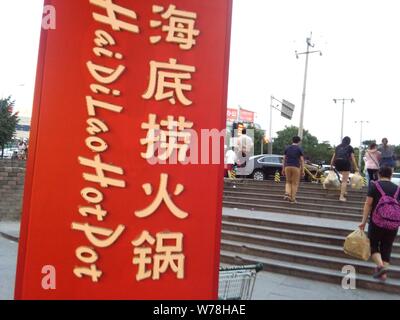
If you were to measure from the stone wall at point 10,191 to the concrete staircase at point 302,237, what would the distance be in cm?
532

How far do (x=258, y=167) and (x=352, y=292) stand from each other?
13467 millimetres

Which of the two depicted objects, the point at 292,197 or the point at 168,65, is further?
the point at 292,197

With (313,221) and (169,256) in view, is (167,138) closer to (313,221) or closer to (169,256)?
(169,256)

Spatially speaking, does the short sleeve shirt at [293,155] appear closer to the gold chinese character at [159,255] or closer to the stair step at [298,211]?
the stair step at [298,211]

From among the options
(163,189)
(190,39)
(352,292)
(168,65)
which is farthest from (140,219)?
(352,292)

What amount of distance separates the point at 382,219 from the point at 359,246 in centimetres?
47

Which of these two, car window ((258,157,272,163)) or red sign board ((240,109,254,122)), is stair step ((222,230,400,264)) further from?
red sign board ((240,109,254,122))

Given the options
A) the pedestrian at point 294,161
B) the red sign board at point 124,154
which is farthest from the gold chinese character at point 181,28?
the pedestrian at point 294,161

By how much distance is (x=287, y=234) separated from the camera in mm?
7996

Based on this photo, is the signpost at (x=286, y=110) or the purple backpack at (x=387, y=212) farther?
the signpost at (x=286, y=110)

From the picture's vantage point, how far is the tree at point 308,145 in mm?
71688

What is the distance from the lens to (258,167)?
19297 millimetres

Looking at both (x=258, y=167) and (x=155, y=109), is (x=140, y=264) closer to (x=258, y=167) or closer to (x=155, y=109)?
(x=155, y=109)

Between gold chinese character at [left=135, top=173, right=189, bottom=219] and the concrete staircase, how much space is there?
302 centimetres
